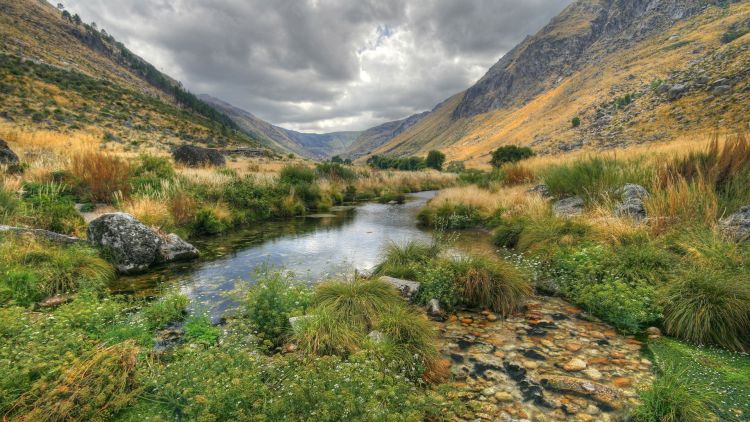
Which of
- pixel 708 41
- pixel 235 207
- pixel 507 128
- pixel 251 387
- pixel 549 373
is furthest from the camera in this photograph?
pixel 507 128

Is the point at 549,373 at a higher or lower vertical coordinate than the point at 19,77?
lower

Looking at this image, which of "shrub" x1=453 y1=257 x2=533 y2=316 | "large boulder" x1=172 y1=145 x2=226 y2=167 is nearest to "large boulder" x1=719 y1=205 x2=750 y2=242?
"shrub" x1=453 y1=257 x2=533 y2=316

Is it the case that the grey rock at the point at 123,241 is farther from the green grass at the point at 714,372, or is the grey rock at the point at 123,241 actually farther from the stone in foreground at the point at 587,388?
the green grass at the point at 714,372

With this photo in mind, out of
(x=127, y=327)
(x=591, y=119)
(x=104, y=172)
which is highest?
(x=591, y=119)

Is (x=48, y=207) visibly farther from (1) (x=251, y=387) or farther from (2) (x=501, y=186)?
(2) (x=501, y=186)

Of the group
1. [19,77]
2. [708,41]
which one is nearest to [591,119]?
[708,41]

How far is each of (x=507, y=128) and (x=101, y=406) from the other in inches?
5433

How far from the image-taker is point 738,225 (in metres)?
5.70

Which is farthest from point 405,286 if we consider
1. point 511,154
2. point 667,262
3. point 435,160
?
point 435,160

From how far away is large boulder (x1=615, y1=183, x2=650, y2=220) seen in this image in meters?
7.65

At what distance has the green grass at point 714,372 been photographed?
2852 millimetres

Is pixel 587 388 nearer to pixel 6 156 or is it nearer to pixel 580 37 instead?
pixel 6 156

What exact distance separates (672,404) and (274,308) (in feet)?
14.3

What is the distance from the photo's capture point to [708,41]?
69.3 meters
